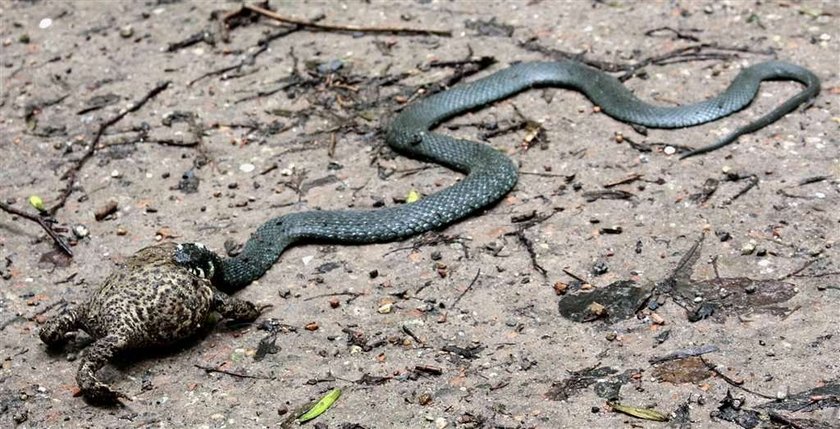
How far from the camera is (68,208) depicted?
6.47m

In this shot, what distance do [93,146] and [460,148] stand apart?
266cm

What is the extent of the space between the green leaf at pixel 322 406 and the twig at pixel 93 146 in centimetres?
277

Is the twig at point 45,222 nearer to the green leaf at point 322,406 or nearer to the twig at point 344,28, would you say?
the green leaf at point 322,406

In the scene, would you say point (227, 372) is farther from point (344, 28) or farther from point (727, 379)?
point (344, 28)

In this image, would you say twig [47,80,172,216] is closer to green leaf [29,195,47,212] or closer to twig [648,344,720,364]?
green leaf [29,195,47,212]

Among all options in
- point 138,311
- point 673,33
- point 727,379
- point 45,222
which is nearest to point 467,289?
point 727,379

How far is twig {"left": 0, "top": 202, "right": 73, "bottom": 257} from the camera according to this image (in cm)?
597

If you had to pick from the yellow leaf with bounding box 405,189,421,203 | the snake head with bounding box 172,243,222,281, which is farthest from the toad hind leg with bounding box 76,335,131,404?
the yellow leaf with bounding box 405,189,421,203

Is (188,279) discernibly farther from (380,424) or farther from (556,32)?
(556,32)

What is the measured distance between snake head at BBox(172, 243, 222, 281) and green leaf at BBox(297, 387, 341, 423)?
100cm

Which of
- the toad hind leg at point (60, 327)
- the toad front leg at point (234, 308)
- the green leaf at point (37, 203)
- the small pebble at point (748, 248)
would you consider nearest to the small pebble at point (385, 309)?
the toad front leg at point (234, 308)

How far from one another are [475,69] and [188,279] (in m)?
3.49

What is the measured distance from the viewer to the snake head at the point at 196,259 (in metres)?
5.02

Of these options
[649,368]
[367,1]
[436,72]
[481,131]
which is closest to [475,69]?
[436,72]
